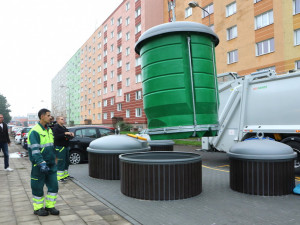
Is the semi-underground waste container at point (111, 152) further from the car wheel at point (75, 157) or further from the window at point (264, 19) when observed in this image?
the window at point (264, 19)

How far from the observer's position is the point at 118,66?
3866cm

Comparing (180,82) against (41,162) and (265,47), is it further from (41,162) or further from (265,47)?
(265,47)

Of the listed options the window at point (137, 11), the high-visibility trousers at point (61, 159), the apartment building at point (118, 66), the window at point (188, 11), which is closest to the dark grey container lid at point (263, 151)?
the high-visibility trousers at point (61, 159)

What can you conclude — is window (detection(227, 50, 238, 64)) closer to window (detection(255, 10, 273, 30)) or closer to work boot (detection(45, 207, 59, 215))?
window (detection(255, 10, 273, 30))

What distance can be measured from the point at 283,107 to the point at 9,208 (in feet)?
23.4

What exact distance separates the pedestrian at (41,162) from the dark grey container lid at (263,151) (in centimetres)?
371

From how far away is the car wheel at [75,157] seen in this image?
1004 centimetres

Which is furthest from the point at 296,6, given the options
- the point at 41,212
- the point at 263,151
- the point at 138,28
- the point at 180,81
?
the point at 138,28

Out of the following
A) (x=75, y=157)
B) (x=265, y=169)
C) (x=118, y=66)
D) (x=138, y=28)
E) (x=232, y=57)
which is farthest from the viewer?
(x=118, y=66)

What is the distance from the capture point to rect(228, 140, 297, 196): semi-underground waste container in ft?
17.5

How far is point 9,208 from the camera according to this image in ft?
15.8

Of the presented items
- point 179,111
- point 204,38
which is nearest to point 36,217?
point 179,111

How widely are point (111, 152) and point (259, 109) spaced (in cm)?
471

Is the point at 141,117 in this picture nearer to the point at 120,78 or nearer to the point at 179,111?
the point at 120,78
